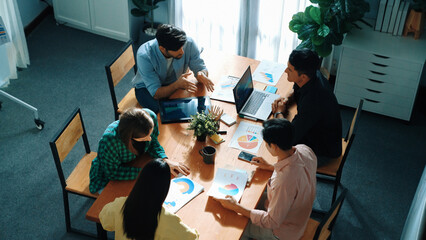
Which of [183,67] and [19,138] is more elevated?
[183,67]

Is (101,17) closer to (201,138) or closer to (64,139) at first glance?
(64,139)

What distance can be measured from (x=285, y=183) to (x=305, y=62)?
3.11 feet

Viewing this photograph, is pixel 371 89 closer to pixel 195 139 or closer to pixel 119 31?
pixel 195 139

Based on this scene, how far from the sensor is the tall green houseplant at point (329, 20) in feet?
13.5

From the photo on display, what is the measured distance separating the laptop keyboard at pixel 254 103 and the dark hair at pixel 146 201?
4.29 feet

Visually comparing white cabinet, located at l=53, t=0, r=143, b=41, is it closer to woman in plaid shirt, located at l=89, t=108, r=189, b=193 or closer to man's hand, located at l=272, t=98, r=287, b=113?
man's hand, located at l=272, t=98, r=287, b=113

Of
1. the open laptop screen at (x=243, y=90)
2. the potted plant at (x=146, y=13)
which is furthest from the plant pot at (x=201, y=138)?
the potted plant at (x=146, y=13)

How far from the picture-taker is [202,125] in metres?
2.93

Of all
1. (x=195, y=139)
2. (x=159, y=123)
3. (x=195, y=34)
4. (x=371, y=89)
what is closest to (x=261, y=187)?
(x=195, y=139)

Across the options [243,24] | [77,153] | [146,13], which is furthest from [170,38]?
[146,13]

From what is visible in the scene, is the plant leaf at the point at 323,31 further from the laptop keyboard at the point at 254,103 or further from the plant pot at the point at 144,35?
the plant pot at the point at 144,35

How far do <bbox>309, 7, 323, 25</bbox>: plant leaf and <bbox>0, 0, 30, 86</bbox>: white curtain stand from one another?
117 inches

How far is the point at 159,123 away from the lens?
316 cm

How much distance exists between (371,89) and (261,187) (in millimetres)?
2147
